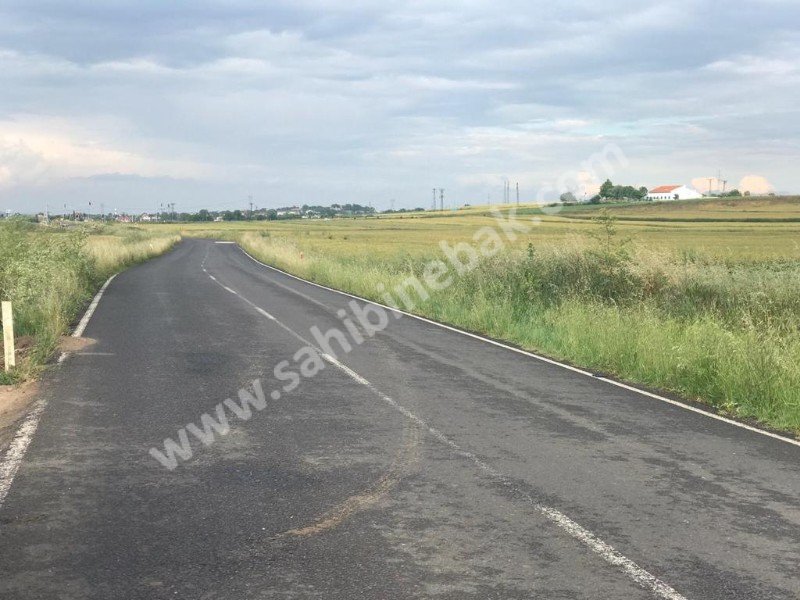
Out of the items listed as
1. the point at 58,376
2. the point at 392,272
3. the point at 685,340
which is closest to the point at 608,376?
the point at 685,340

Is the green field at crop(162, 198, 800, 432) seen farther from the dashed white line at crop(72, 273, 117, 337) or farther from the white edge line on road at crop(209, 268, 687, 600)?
the dashed white line at crop(72, 273, 117, 337)

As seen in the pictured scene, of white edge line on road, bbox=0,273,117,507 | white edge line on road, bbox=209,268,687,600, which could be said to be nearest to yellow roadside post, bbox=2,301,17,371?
white edge line on road, bbox=0,273,117,507

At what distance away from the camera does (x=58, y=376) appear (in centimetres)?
971

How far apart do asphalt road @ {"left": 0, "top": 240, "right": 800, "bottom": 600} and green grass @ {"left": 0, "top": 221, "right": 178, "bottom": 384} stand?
4.75 ft

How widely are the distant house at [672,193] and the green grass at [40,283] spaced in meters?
159

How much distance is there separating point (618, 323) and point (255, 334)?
22.7 ft

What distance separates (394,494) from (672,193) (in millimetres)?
177714

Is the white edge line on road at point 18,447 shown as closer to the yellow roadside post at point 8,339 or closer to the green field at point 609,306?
the yellow roadside post at point 8,339

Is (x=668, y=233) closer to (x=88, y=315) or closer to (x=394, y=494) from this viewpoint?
(x=88, y=315)

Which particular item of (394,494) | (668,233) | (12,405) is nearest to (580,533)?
(394,494)

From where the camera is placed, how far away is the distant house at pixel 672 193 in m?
166

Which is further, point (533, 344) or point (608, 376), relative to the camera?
point (533, 344)

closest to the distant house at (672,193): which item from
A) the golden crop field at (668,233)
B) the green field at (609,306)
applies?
the golden crop field at (668,233)

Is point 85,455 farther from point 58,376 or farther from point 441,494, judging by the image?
point 58,376
